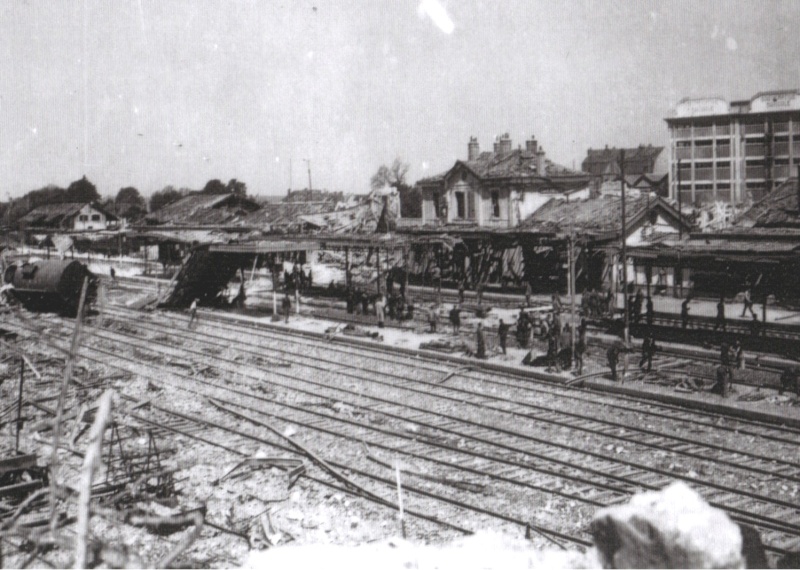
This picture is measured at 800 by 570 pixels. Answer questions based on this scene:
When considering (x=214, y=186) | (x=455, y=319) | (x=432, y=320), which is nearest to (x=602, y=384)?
(x=455, y=319)

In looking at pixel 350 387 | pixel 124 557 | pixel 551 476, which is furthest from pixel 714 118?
pixel 124 557

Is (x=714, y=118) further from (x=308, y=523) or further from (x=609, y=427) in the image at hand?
(x=308, y=523)

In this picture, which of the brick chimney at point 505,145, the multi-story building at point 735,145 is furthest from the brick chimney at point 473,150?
the multi-story building at point 735,145

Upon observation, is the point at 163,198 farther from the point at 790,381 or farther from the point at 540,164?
the point at 790,381

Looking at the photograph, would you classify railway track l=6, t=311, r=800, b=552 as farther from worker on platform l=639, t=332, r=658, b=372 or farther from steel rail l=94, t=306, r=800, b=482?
worker on platform l=639, t=332, r=658, b=372

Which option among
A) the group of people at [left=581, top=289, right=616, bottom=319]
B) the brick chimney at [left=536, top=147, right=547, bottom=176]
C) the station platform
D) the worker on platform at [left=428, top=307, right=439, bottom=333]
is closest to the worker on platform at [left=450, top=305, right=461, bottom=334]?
the station platform

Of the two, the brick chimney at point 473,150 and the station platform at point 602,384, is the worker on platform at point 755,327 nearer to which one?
the station platform at point 602,384
